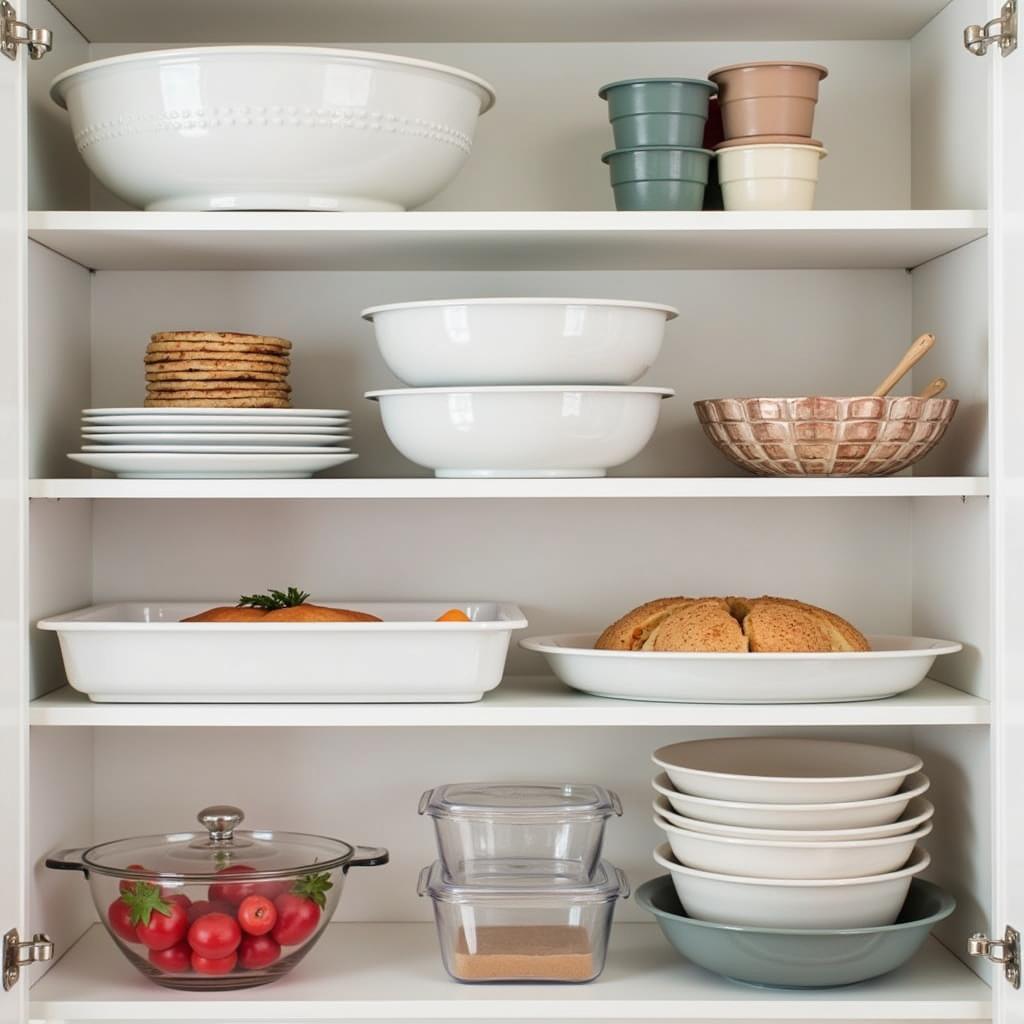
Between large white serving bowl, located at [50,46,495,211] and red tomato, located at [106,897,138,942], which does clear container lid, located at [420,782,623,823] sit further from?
large white serving bowl, located at [50,46,495,211]

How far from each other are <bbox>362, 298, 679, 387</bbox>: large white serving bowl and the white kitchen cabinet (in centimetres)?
8

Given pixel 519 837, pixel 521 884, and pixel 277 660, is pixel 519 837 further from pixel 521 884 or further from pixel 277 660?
pixel 277 660

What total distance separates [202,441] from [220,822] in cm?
41

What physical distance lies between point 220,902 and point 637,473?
2.32 ft

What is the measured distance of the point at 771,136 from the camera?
1.42 m

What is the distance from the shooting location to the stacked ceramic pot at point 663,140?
1.41 metres

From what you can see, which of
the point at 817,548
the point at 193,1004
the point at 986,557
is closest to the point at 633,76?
the point at 817,548

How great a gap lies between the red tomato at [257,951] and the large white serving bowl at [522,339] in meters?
0.61

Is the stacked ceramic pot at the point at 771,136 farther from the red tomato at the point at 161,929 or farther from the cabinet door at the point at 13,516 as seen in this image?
the red tomato at the point at 161,929

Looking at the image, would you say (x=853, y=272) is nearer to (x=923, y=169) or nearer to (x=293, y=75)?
(x=923, y=169)

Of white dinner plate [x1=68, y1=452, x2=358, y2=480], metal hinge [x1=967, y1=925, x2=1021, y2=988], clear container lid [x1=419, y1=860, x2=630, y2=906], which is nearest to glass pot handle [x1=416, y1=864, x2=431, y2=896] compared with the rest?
clear container lid [x1=419, y1=860, x2=630, y2=906]

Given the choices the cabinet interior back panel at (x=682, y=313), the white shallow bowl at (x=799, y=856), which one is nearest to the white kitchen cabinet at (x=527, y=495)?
the cabinet interior back panel at (x=682, y=313)

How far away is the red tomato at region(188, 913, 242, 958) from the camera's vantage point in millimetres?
1361

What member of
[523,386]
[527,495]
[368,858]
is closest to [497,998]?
[368,858]
